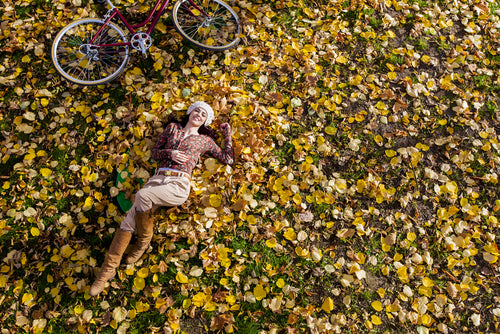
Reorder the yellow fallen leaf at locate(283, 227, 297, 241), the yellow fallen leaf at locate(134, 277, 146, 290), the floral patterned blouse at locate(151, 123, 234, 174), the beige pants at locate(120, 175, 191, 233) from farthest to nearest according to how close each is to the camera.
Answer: the yellow fallen leaf at locate(283, 227, 297, 241)
the floral patterned blouse at locate(151, 123, 234, 174)
the yellow fallen leaf at locate(134, 277, 146, 290)
the beige pants at locate(120, 175, 191, 233)

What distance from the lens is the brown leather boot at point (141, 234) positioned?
12.1 ft

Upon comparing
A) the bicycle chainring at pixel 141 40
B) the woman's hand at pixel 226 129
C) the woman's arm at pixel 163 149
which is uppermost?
the bicycle chainring at pixel 141 40

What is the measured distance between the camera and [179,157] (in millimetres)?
3941

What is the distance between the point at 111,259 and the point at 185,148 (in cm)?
153

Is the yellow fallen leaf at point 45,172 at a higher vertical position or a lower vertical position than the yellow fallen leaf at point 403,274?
lower

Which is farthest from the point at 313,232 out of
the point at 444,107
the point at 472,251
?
the point at 444,107

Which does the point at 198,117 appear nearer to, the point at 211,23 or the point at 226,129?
the point at 226,129

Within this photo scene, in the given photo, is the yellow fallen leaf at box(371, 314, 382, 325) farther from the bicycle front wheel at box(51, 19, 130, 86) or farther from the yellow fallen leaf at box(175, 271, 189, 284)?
the bicycle front wheel at box(51, 19, 130, 86)

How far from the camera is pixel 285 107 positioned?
4.99 meters

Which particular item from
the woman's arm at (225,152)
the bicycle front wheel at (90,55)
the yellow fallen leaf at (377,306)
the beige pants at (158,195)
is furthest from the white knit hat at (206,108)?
the yellow fallen leaf at (377,306)

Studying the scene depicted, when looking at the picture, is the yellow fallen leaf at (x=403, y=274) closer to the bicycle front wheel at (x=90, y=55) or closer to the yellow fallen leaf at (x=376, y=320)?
the yellow fallen leaf at (x=376, y=320)

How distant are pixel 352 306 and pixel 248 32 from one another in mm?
4310

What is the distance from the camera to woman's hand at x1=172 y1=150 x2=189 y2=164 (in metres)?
3.93

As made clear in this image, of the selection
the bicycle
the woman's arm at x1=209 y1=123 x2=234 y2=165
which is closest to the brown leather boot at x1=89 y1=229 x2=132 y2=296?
the woman's arm at x1=209 y1=123 x2=234 y2=165
